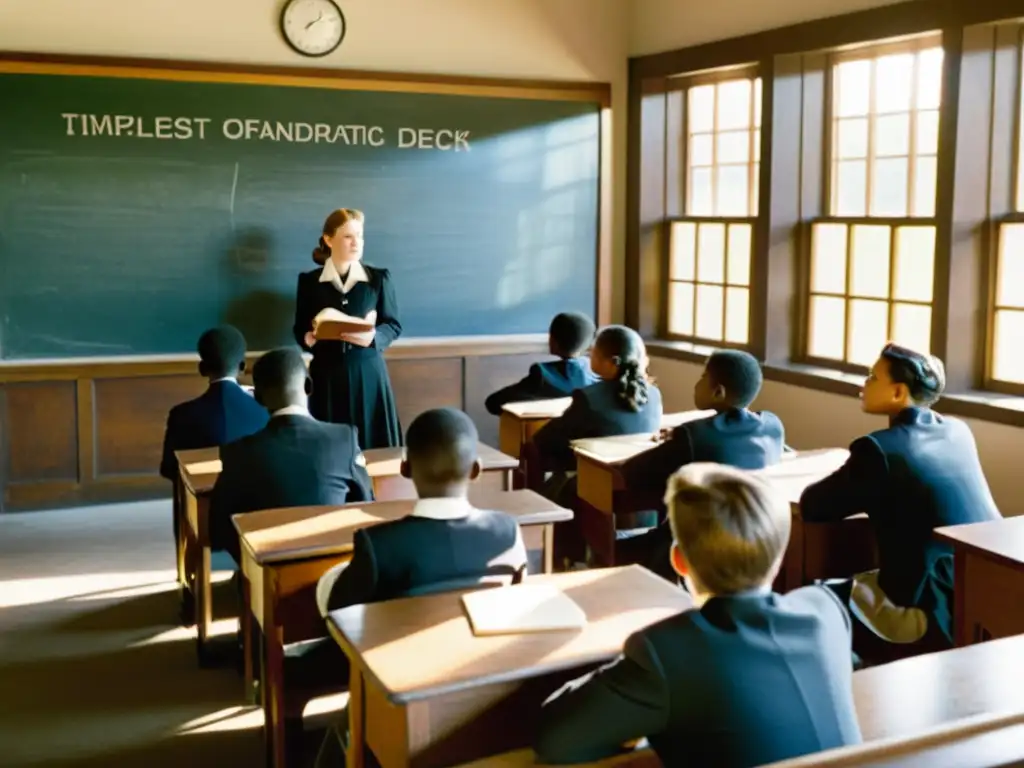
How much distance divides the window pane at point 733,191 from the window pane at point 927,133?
3.96ft

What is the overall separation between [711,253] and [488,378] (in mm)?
1424

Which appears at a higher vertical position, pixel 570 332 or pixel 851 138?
pixel 851 138

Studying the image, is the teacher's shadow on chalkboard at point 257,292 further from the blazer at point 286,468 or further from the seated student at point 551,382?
the blazer at point 286,468

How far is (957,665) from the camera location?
205 cm

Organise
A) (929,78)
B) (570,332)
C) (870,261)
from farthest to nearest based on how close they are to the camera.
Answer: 1. (870,261)
2. (929,78)
3. (570,332)

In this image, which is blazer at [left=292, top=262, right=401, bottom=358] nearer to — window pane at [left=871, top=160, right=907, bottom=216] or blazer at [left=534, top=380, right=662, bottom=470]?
blazer at [left=534, top=380, right=662, bottom=470]

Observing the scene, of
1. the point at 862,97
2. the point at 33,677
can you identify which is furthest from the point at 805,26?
the point at 33,677

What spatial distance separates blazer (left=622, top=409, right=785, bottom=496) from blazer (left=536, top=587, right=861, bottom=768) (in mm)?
1806

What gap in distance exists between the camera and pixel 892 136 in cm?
513

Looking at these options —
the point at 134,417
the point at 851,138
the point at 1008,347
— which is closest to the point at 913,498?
the point at 1008,347

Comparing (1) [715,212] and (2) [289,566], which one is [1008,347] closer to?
(1) [715,212]

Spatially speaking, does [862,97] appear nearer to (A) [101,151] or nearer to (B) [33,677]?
(A) [101,151]

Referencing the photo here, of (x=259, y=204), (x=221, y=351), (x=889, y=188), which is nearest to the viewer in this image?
(x=221, y=351)

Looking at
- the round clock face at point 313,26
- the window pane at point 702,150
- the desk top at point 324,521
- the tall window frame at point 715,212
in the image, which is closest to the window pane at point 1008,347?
the tall window frame at point 715,212
